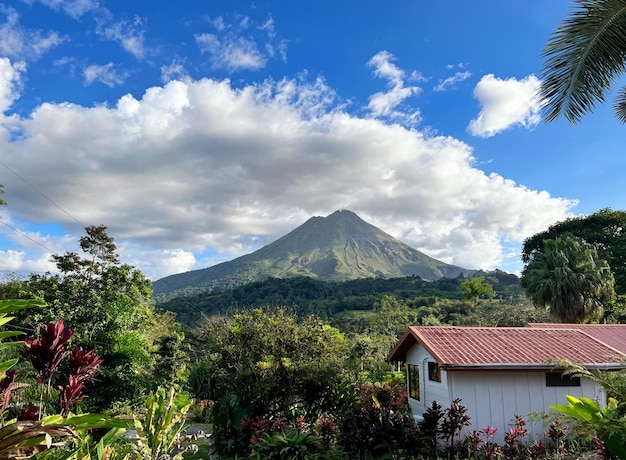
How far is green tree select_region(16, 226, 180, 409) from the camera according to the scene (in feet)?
53.1

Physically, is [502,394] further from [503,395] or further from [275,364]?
[275,364]

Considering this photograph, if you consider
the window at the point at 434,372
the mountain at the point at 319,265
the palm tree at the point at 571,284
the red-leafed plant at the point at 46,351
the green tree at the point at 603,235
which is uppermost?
the mountain at the point at 319,265

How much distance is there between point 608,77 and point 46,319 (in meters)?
19.6

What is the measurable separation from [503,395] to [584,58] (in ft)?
26.0

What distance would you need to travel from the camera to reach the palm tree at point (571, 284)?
74.6 ft

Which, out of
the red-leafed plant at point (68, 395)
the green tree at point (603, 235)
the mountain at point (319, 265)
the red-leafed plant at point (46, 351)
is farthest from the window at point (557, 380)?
the mountain at point (319, 265)

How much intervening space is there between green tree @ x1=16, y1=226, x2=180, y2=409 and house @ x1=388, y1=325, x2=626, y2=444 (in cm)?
1091

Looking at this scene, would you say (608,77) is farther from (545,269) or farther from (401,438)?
(545,269)

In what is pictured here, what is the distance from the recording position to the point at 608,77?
20.2 ft

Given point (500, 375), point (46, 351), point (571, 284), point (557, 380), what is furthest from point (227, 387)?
point (571, 284)

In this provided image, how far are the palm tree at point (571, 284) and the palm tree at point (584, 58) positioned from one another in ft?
64.2

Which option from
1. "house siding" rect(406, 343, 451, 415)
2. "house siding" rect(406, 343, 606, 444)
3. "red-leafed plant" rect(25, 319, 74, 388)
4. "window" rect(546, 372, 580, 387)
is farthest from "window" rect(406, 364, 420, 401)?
"red-leafed plant" rect(25, 319, 74, 388)

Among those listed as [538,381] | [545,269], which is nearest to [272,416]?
[538,381]

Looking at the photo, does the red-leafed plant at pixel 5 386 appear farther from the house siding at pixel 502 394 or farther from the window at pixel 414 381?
the window at pixel 414 381
